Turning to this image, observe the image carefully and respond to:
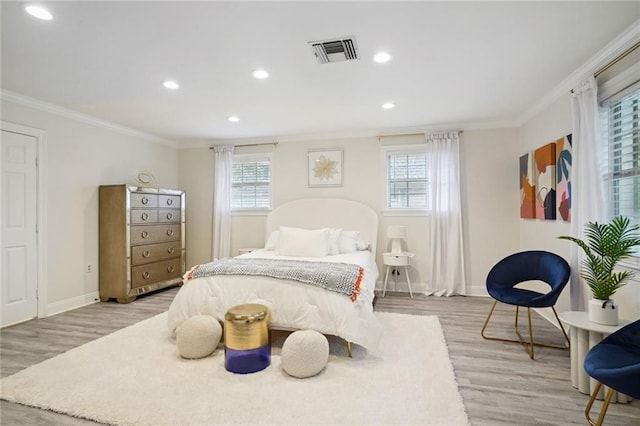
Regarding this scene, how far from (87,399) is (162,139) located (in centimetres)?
448

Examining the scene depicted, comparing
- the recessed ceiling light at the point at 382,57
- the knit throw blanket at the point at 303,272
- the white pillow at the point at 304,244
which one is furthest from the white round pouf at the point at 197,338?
the recessed ceiling light at the point at 382,57

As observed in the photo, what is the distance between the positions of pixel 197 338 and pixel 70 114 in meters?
3.48

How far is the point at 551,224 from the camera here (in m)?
3.56

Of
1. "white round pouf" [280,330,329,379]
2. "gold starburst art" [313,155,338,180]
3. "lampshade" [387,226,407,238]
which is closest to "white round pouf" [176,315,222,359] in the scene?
"white round pouf" [280,330,329,379]

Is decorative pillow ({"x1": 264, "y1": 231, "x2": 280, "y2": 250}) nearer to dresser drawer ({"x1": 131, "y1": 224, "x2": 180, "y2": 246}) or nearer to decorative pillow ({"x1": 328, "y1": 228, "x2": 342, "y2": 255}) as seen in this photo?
decorative pillow ({"x1": 328, "y1": 228, "x2": 342, "y2": 255})

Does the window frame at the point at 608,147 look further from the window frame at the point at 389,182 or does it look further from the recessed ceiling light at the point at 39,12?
the recessed ceiling light at the point at 39,12

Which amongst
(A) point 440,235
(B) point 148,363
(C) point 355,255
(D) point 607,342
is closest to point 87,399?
(B) point 148,363

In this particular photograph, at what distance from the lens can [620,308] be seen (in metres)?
2.44

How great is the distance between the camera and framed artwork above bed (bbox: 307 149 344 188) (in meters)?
5.14

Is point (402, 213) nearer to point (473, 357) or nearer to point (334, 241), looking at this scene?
→ point (334, 241)

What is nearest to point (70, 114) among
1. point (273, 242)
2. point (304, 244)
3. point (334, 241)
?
point (273, 242)

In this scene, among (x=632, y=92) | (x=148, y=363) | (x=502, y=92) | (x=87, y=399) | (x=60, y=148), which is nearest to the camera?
(x=87, y=399)

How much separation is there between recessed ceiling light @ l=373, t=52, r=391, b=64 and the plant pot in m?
2.36

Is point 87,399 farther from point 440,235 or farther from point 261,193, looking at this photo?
point 440,235
